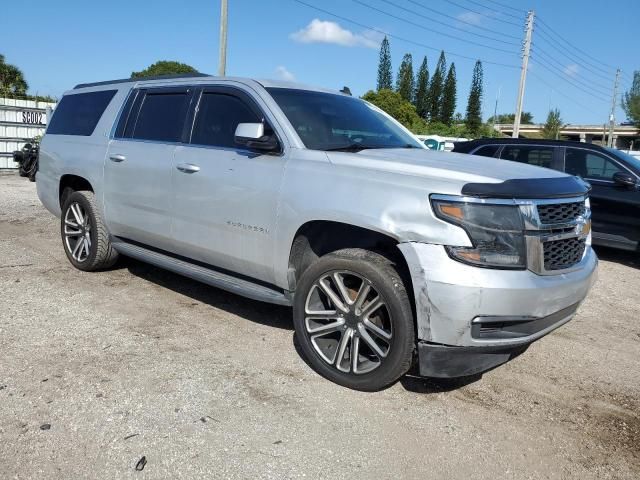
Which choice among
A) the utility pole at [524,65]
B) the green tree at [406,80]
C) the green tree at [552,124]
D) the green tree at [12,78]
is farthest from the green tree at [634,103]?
the green tree at [12,78]

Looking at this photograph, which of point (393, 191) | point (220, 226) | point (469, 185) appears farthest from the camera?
point (220, 226)

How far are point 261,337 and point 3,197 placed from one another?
9.34 meters

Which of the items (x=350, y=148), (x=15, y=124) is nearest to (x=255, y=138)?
(x=350, y=148)

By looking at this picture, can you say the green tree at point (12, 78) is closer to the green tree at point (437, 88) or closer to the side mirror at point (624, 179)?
the side mirror at point (624, 179)

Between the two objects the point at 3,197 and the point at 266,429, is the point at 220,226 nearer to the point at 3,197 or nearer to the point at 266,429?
the point at 266,429

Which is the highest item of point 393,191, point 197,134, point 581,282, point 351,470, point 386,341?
point 197,134

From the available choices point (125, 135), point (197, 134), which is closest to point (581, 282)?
point (197, 134)

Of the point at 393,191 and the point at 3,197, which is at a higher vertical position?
the point at 393,191

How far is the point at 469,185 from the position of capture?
294cm

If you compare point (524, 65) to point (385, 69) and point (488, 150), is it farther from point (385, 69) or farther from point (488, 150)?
point (385, 69)

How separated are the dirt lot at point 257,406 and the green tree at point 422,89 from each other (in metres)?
82.7

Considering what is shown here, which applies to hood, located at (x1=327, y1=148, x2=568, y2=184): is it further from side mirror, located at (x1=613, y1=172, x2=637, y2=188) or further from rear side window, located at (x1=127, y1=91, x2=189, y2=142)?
side mirror, located at (x1=613, y1=172, x2=637, y2=188)

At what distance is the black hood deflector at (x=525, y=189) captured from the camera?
2926 millimetres

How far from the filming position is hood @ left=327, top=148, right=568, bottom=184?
10.1 ft
